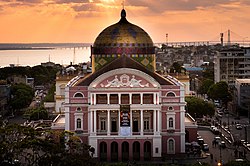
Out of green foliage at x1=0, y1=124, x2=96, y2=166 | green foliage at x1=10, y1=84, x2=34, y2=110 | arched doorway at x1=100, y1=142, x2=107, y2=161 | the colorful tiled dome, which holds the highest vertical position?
the colorful tiled dome

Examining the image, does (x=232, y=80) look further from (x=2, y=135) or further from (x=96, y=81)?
(x=2, y=135)

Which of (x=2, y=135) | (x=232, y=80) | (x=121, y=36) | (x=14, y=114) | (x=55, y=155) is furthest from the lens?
(x=232, y=80)

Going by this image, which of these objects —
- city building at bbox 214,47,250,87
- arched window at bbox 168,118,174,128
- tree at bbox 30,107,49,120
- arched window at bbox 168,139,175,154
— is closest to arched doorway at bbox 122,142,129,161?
arched window at bbox 168,139,175,154

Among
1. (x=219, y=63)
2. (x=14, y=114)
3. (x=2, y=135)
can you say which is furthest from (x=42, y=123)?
(x=219, y=63)

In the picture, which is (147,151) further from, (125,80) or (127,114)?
(125,80)

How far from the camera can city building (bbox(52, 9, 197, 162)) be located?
190 ft

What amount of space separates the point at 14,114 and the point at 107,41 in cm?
3425

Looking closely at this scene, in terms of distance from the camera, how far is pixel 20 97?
95.6 m

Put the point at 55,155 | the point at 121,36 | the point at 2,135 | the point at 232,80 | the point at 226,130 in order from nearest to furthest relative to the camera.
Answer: the point at 55,155 → the point at 2,135 → the point at 121,36 → the point at 226,130 → the point at 232,80

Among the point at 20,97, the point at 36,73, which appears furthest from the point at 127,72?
the point at 36,73

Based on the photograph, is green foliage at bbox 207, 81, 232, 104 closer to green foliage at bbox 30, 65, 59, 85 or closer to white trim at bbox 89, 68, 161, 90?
white trim at bbox 89, 68, 161, 90

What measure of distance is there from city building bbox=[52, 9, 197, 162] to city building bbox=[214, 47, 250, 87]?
56.8 metres

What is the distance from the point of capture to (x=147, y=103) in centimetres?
5825

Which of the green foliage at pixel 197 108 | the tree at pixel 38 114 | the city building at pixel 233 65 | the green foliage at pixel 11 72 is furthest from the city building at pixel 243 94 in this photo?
the green foliage at pixel 11 72
